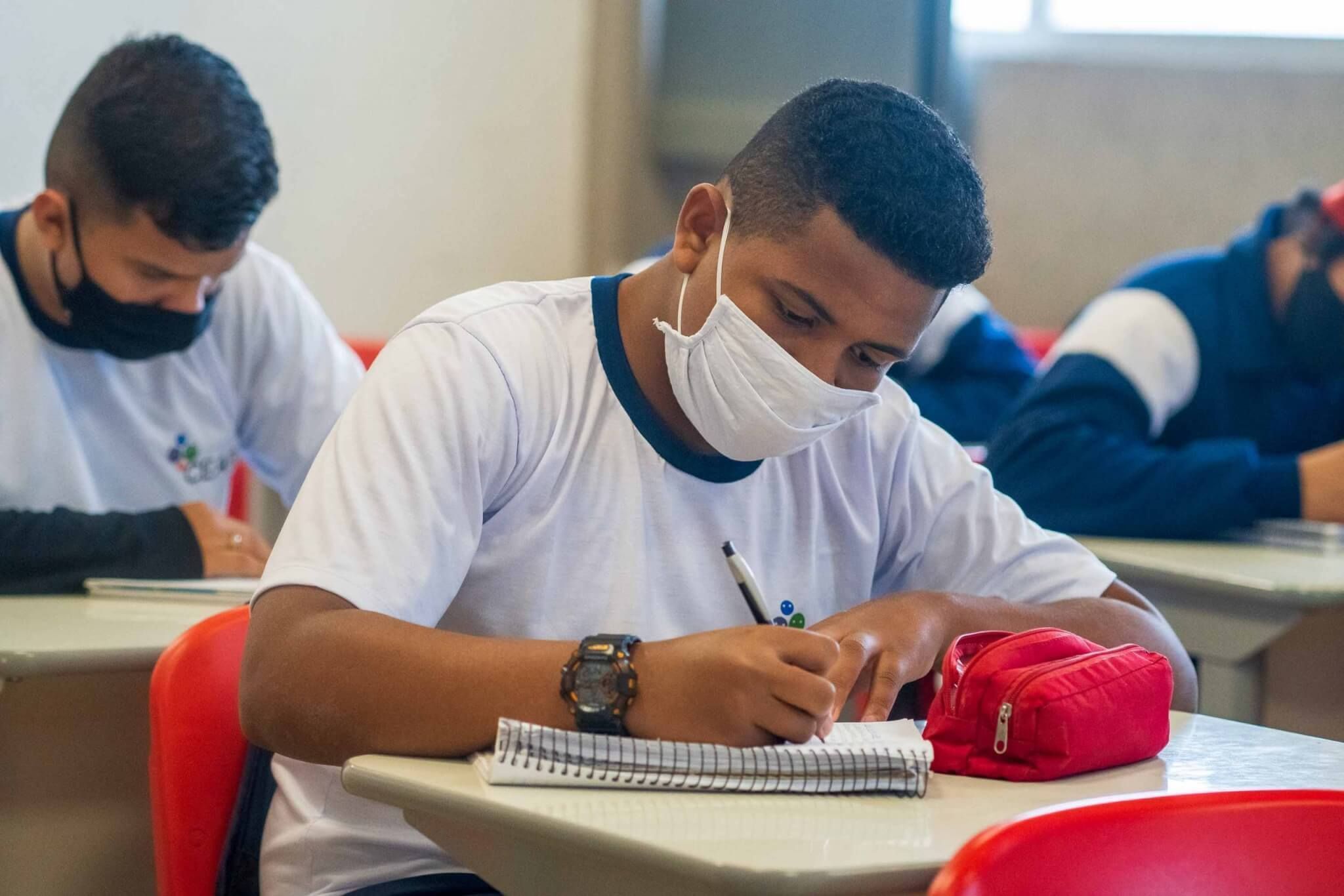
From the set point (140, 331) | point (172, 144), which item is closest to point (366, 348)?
point (140, 331)

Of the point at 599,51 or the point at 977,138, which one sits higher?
the point at 599,51

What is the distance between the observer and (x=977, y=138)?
14.3ft

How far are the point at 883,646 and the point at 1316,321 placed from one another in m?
1.57

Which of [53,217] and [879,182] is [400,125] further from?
[879,182]

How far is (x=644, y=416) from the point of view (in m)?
1.37

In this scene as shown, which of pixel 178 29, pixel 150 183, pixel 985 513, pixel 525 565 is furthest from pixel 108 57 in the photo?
pixel 985 513

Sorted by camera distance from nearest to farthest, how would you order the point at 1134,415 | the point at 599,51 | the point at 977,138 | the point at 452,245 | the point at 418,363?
the point at 418,363
the point at 1134,415
the point at 452,245
the point at 599,51
the point at 977,138

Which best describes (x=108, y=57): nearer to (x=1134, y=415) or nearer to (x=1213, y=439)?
(x=1134, y=415)

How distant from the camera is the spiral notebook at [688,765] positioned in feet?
3.15

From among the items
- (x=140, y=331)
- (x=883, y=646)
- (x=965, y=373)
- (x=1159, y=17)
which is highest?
(x=1159, y=17)

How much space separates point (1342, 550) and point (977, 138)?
7.81 ft

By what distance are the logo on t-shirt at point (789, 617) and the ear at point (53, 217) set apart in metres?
1.26

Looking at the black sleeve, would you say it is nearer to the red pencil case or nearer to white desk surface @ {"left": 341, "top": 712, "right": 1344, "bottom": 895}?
white desk surface @ {"left": 341, "top": 712, "right": 1344, "bottom": 895}

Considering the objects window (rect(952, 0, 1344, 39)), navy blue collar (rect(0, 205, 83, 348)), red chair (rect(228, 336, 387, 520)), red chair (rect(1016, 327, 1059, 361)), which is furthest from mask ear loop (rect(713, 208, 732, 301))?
window (rect(952, 0, 1344, 39))
